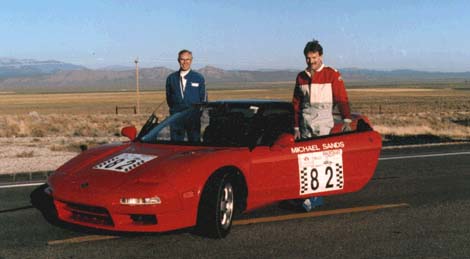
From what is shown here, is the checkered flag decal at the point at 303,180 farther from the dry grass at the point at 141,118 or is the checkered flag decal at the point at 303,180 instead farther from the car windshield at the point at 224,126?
the dry grass at the point at 141,118

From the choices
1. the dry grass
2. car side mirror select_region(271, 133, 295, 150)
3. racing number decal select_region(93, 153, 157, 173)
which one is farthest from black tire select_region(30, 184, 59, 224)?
the dry grass

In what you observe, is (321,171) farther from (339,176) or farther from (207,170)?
(207,170)

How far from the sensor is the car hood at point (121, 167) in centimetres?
496

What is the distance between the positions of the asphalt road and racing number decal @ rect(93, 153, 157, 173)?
60cm

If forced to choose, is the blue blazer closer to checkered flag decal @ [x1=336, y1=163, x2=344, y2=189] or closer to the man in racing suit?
the man in racing suit

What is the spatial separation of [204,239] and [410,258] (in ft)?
5.92

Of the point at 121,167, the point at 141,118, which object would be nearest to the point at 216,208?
the point at 121,167

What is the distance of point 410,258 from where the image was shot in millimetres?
4840

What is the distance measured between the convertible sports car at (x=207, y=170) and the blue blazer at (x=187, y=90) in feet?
5.29

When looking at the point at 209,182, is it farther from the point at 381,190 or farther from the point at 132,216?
the point at 381,190

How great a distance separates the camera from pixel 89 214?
4891mm

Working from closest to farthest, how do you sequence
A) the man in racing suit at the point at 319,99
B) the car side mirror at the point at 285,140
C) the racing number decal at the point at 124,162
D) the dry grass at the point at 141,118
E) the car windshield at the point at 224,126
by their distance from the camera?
the racing number decal at the point at 124,162, the car side mirror at the point at 285,140, the car windshield at the point at 224,126, the man in racing suit at the point at 319,99, the dry grass at the point at 141,118

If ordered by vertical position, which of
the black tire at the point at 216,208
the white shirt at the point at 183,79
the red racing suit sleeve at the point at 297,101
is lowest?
the black tire at the point at 216,208

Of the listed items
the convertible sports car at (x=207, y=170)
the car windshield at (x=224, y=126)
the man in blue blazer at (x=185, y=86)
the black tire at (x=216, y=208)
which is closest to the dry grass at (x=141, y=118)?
the man in blue blazer at (x=185, y=86)
